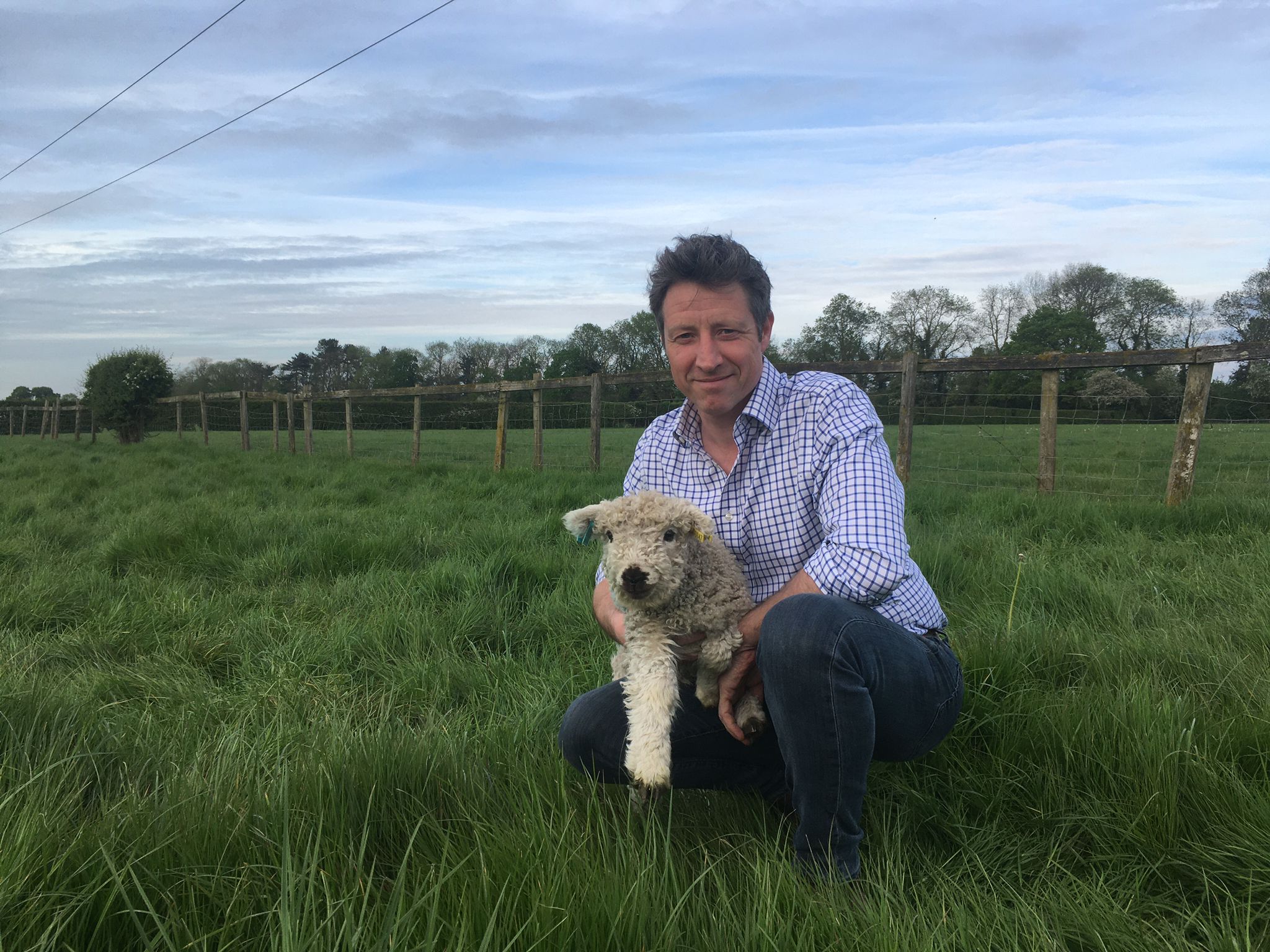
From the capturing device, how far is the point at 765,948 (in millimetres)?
1434

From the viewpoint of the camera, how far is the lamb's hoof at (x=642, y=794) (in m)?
1.95

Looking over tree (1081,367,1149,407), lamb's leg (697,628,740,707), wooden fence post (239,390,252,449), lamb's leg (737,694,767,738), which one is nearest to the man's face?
lamb's leg (697,628,740,707)

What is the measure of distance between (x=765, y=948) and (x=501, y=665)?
2162 millimetres

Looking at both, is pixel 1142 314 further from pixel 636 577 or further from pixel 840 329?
pixel 636 577

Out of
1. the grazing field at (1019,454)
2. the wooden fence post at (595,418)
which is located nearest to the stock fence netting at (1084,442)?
the grazing field at (1019,454)

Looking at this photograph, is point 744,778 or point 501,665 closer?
point 744,778

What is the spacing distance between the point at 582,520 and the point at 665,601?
0.40 m

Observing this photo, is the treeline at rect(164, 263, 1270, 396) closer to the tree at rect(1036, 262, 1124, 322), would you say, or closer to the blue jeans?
the tree at rect(1036, 262, 1124, 322)

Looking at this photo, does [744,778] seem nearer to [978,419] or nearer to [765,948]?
[765,948]

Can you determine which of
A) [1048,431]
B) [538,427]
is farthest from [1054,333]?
[1048,431]

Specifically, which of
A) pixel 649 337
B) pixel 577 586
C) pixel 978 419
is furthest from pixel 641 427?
pixel 649 337

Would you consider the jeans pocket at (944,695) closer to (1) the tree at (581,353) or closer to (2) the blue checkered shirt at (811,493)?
(2) the blue checkered shirt at (811,493)

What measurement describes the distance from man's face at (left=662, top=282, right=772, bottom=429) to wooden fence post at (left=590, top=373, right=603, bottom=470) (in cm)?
811

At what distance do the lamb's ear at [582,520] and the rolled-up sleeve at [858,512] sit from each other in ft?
2.19
